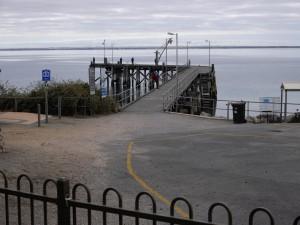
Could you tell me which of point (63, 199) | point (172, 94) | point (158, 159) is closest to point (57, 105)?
point (172, 94)

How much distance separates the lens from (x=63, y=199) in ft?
15.8

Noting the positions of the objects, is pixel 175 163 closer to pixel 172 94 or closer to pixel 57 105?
pixel 57 105

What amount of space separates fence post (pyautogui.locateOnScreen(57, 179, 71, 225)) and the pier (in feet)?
A: 90.6

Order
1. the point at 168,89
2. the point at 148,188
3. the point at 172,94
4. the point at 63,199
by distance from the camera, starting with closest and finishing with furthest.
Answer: the point at 63,199, the point at 148,188, the point at 172,94, the point at 168,89

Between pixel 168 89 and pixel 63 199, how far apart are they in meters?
41.1

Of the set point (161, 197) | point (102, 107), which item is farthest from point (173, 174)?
point (102, 107)

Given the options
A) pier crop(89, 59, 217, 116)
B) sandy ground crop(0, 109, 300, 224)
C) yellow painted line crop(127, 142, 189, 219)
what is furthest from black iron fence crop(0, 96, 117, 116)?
yellow painted line crop(127, 142, 189, 219)

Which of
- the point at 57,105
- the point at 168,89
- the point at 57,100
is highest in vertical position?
the point at 168,89

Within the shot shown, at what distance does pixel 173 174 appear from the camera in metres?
11.9

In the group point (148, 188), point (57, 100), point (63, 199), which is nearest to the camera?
point (63, 199)

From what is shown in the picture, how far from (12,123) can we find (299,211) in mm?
15933

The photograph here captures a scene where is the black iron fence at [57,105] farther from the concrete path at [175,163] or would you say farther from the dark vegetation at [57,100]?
the concrete path at [175,163]

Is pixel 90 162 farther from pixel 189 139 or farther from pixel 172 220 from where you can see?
pixel 172 220

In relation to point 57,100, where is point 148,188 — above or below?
below
